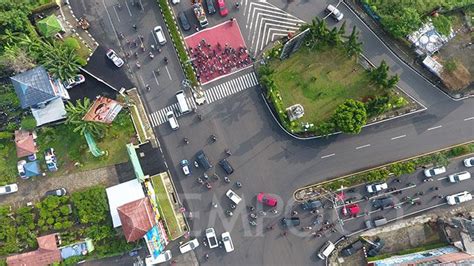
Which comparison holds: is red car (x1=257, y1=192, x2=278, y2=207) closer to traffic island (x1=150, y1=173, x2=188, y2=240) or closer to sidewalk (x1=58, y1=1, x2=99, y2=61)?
traffic island (x1=150, y1=173, x2=188, y2=240)

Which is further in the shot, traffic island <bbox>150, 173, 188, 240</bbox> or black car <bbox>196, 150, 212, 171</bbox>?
black car <bbox>196, 150, 212, 171</bbox>

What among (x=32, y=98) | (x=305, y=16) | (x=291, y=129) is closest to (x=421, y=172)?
(x=291, y=129)

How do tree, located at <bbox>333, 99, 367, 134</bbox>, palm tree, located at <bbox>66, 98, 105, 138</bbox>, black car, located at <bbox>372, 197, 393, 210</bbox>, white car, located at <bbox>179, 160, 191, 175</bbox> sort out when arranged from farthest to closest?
white car, located at <bbox>179, 160, 191, 175</bbox> < black car, located at <bbox>372, 197, 393, 210</bbox> < palm tree, located at <bbox>66, 98, 105, 138</bbox> < tree, located at <bbox>333, 99, 367, 134</bbox>

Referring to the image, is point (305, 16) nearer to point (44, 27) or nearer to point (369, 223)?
point (369, 223)

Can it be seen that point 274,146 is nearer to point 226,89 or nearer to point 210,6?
point 226,89

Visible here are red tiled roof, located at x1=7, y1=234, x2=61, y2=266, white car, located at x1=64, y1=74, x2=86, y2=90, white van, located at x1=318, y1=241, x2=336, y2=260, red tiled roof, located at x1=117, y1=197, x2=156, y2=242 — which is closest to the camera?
red tiled roof, located at x1=117, y1=197, x2=156, y2=242

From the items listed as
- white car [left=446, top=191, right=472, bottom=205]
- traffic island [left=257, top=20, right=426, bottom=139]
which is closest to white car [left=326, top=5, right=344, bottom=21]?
traffic island [left=257, top=20, right=426, bottom=139]

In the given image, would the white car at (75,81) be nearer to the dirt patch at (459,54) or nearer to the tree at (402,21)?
the tree at (402,21)

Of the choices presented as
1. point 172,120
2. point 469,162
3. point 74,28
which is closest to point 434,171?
point 469,162

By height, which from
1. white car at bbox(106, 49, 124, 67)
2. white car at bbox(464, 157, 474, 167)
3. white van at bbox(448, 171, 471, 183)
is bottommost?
white van at bbox(448, 171, 471, 183)
